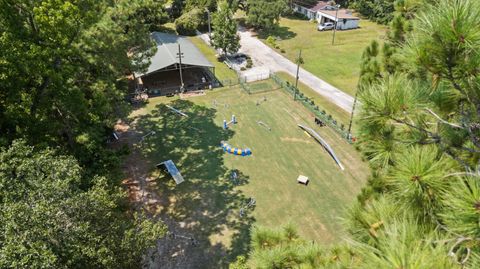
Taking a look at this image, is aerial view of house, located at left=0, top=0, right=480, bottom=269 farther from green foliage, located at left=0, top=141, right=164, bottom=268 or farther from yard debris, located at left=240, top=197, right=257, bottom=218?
yard debris, located at left=240, top=197, right=257, bottom=218

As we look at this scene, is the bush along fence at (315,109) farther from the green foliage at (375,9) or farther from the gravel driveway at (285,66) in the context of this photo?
the green foliage at (375,9)

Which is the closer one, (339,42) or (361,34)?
(339,42)

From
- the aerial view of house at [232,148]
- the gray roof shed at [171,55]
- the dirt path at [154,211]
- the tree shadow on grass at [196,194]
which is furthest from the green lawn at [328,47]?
the dirt path at [154,211]

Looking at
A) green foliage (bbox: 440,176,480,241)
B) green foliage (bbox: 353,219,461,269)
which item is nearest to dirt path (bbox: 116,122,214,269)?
green foliage (bbox: 353,219,461,269)

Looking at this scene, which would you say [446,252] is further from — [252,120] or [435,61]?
[252,120]

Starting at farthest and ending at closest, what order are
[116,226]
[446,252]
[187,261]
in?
[187,261], [116,226], [446,252]

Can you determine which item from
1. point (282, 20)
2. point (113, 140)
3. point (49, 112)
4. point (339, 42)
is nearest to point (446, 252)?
point (49, 112)

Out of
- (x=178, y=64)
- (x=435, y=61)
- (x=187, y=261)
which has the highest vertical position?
(x=435, y=61)
